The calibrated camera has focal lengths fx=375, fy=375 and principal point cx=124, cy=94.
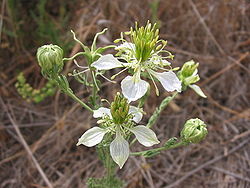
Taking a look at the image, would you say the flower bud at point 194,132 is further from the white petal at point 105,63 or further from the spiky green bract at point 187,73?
the white petal at point 105,63

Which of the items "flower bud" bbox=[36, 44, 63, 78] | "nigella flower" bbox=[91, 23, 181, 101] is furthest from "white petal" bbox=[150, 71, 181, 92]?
"flower bud" bbox=[36, 44, 63, 78]

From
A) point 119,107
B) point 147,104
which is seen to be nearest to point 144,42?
point 119,107

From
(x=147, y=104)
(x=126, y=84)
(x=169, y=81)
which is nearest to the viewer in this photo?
(x=126, y=84)

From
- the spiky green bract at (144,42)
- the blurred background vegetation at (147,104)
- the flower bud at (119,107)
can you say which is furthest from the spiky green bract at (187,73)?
the blurred background vegetation at (147,104)

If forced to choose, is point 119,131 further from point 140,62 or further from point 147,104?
point 147,104

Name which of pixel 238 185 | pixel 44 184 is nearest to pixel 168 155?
pixel 238 185

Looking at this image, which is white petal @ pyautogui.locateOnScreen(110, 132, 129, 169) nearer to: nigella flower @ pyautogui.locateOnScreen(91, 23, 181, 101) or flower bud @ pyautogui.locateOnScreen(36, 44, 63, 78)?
nigella flower @ pyautogui.locateOnScreen(91, 23, 181, 101)
